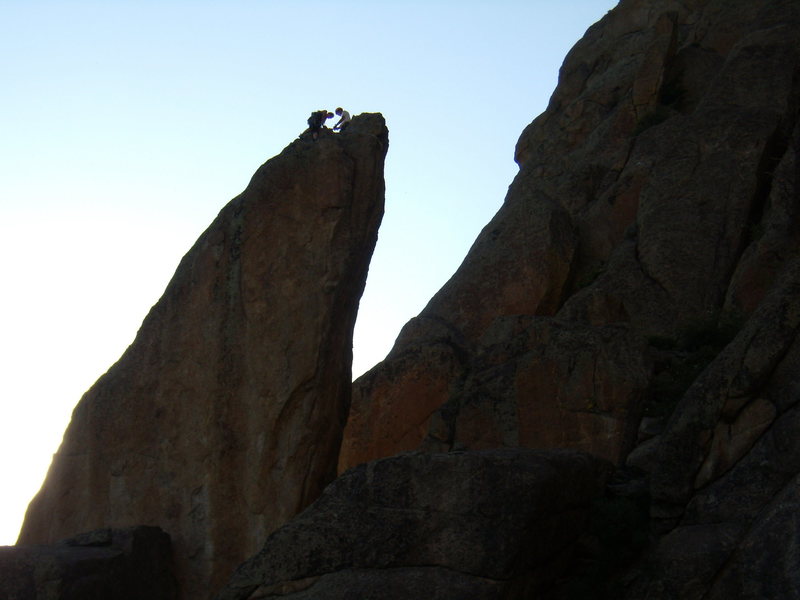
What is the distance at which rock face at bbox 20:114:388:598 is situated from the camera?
15547mm

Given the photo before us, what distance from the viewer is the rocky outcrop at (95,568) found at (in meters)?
13.8

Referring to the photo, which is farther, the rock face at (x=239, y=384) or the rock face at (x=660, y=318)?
the rock face at (x=239, y=384)

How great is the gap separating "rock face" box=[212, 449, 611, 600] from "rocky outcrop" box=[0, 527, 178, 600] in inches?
90.6

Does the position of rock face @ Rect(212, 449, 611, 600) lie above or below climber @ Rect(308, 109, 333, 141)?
below

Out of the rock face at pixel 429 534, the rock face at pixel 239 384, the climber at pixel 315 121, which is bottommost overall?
the rock face at pixel 429 534

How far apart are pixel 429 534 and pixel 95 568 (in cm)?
457

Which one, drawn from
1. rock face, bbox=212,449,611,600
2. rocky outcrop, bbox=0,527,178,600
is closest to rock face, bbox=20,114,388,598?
rocky outcrop, bbox=0,527,178,600

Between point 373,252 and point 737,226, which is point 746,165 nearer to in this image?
point 737,226

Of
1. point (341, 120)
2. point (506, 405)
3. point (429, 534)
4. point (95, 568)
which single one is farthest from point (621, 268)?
point (95, 568)

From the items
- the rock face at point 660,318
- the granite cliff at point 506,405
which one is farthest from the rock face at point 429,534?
the rock face at point 660,318

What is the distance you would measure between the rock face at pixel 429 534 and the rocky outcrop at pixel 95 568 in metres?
2.30

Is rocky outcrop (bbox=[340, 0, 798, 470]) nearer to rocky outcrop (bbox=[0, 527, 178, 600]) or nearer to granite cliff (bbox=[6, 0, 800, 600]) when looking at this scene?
granite cliff (bbox=[6, 0, 800, 600])

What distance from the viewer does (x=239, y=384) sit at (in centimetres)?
1605

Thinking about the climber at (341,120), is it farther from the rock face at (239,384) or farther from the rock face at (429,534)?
the rock face at (429,534)
